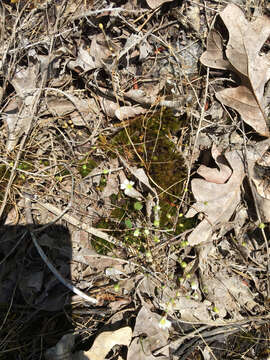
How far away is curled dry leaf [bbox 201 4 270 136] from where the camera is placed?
265 centimetres

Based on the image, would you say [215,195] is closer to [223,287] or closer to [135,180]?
[135,180]

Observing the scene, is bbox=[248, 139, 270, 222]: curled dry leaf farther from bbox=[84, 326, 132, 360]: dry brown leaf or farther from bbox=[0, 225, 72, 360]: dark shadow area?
bbox=[0, 225, 72, 360]: dark shadow area

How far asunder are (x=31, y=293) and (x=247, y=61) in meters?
2.96

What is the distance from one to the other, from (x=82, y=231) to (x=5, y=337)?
1.18 metres

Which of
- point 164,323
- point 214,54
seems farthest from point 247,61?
point 164,323

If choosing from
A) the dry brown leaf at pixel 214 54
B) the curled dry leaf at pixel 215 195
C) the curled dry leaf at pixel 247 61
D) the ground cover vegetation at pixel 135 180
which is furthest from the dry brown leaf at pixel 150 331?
the dry brown leaf at pixel 214 54

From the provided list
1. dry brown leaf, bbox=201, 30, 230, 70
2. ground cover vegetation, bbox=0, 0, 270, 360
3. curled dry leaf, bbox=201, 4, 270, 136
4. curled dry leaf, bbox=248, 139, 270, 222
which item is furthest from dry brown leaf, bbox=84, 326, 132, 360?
dry brown leaf, bbox=201, 30, 230, 70

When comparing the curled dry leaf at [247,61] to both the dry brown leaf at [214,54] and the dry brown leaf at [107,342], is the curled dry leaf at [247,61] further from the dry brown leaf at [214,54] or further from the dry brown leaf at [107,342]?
the dry brown leaf at [107,342]

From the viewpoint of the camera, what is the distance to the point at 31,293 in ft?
8.82

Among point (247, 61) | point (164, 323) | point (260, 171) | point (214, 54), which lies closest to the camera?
point (164, 323)

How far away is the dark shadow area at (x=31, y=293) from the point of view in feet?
8.69

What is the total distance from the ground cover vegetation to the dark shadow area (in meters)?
0.01

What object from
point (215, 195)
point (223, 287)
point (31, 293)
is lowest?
point (31, 293)

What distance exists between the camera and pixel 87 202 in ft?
9.52
